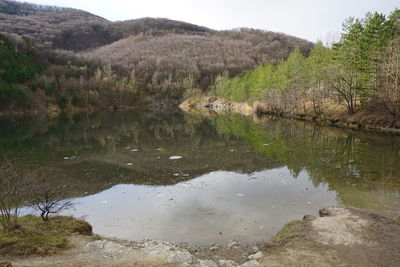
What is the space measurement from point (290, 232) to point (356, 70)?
156 ft

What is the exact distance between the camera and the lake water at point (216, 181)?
50.2 feet

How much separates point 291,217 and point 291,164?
488 inches

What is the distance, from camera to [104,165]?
94.2ft

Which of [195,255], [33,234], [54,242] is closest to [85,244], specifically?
[54,242]

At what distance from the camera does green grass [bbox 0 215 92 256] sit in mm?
10719

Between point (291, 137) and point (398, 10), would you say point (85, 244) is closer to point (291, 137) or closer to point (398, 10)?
point (291, 137)

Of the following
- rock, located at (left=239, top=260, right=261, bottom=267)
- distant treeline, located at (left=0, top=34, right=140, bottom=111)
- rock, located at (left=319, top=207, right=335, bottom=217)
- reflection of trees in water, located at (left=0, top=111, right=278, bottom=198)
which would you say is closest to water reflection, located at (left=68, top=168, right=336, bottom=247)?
rock, located at (left=319, top=207, right=335, bottom=217)

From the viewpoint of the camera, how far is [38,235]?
11.9 metres

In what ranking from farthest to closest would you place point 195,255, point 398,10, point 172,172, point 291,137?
point 398,10, point 291,137, point 172,172, point 195,255

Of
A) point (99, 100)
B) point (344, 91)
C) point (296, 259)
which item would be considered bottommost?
point (99, 100)

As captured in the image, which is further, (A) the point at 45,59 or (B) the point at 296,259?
(A) the point at 45,59

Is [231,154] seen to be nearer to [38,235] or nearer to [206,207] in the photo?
[206,207]

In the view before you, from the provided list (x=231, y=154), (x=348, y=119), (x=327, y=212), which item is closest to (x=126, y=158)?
(x=231, y=154)

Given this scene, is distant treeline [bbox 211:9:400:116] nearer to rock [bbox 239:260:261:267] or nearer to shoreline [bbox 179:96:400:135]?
shoreline [bbox 179:96:400:135]
